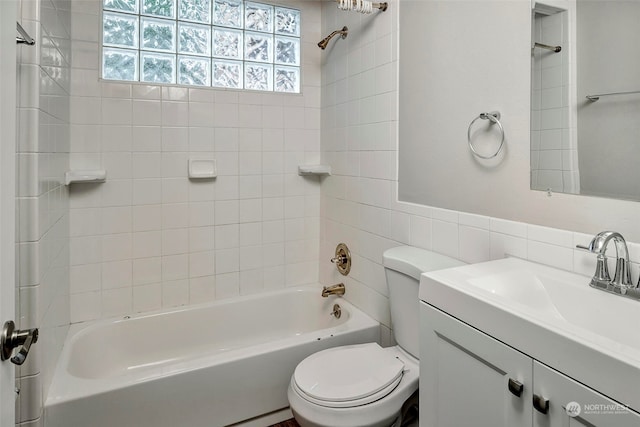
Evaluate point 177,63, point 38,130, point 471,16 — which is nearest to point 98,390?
point 38,130

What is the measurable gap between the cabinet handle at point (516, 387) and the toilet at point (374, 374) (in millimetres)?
636

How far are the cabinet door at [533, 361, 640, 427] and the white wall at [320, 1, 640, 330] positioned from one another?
0.48m

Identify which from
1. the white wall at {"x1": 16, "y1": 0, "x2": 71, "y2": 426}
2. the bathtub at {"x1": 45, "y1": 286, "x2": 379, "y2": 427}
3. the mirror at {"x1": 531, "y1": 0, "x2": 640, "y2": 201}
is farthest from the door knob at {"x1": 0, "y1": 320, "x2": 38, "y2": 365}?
the mirror at {"x1": 531, "y1": 0, "x2": 640, "y2": 201}

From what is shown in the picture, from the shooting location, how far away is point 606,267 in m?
0.97

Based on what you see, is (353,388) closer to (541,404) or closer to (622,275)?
(541,404)

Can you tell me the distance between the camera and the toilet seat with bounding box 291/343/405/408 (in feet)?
4.35

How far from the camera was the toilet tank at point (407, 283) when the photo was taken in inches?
58.4

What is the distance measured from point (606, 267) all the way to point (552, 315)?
198 millimetres

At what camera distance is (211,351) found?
2195 millimetres

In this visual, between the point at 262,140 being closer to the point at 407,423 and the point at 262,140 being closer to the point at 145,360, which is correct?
the point at 145,360

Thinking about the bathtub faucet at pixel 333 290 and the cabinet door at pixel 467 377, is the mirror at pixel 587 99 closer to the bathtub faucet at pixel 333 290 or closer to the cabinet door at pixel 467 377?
the cabinet door at pixel 467 377

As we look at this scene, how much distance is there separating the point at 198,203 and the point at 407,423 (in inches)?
63.1

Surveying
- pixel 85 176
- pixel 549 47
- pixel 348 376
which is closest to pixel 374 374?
pixel 348 376

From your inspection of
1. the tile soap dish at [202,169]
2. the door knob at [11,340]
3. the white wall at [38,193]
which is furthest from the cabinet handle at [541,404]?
the tile soap dish at [202,169]
